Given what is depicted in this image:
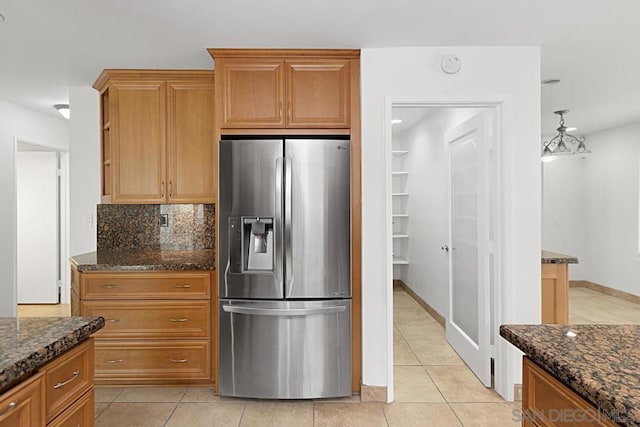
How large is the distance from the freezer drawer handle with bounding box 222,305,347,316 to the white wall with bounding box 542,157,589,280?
17.7ft

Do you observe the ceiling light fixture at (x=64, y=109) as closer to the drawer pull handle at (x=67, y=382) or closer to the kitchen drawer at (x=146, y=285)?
the kitchen drawer at (x=146, y=285)

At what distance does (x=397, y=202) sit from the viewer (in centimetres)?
680

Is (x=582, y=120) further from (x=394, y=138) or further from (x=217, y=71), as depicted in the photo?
(x=217, y=71)

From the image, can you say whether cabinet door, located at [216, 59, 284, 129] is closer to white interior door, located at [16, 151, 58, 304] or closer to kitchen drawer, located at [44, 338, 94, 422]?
kitchen drawer, located at [44, 338, 94, 422]

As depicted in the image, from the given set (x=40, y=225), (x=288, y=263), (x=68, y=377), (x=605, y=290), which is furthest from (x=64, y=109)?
(x=605, y=290)

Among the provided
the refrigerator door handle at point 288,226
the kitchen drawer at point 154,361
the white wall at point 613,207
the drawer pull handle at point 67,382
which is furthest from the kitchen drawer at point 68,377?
the white wall at point 613,207

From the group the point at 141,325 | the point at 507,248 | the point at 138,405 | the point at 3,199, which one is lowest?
the point at 138,405

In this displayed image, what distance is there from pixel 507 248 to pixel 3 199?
15.7ft

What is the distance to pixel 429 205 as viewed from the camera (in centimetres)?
533

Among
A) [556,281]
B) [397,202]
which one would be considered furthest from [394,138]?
[556,281]

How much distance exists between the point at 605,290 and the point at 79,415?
7.08 metres

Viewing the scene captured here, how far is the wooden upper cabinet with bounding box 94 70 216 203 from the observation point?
3.35 meters

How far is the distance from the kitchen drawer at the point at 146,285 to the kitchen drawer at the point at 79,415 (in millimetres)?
1429

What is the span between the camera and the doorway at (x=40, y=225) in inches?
213
